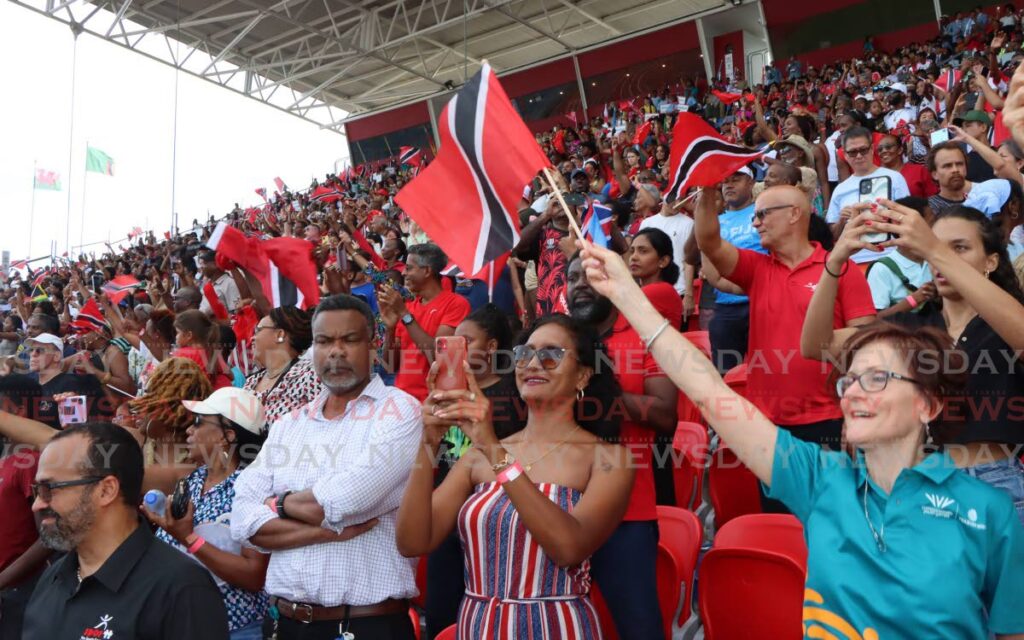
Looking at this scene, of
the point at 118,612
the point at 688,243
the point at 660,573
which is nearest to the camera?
the point at 118,612

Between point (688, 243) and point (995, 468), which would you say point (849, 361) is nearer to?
point (995, 468)

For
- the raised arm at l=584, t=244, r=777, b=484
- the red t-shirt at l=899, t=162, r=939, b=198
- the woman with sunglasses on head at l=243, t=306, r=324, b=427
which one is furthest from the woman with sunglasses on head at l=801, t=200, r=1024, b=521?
the red t-shirt at l=899, t=162, r=939, b=198

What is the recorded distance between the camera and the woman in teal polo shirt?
Result: 1646mm

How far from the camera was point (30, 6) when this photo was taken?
1733 cm

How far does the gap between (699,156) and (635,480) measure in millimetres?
1536

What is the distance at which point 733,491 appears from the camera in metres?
3.72

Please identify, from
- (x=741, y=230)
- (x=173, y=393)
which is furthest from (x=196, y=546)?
(x=741, y=230)

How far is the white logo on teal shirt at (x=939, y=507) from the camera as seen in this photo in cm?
170

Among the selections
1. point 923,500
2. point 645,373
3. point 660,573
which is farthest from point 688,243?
point 923,500

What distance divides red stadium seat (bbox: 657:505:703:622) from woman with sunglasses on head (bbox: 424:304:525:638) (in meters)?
0.62

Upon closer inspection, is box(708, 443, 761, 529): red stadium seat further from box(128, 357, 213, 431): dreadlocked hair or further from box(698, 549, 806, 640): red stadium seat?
box(128, 357, 213, 431): dreadlocked hair

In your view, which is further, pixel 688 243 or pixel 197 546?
pixel 688 243

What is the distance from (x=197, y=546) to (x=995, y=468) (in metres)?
2.28

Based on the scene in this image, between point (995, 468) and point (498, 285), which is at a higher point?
point (498, 285)
